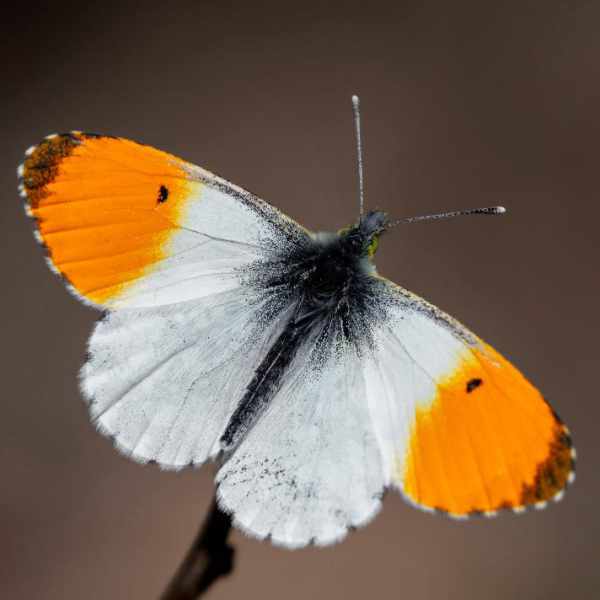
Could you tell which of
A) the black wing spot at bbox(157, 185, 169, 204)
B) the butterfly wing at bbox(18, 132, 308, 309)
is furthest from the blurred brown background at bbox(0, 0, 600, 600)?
the black wing spot at bbox(157, 185, 169, 204)

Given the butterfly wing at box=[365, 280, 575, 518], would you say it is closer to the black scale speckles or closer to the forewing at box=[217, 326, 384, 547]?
the forewing at box=[217, 326, 384, 547]

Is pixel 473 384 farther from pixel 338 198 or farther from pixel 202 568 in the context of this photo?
pixel 338 198

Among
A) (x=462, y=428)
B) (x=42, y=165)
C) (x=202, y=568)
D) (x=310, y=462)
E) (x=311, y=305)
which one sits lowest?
(x=202, y=568)

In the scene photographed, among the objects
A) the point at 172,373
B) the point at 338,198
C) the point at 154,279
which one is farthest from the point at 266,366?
the point at 338,198

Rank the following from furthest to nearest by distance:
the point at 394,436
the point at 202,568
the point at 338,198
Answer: the point at 338,198 < the point at 394,436 < the point at 202,568

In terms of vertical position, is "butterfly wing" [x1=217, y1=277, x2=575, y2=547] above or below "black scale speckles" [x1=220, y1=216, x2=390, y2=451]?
below

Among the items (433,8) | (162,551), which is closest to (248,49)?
(433,8)

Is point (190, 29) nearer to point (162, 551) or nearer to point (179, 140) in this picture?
point (179, 140)
